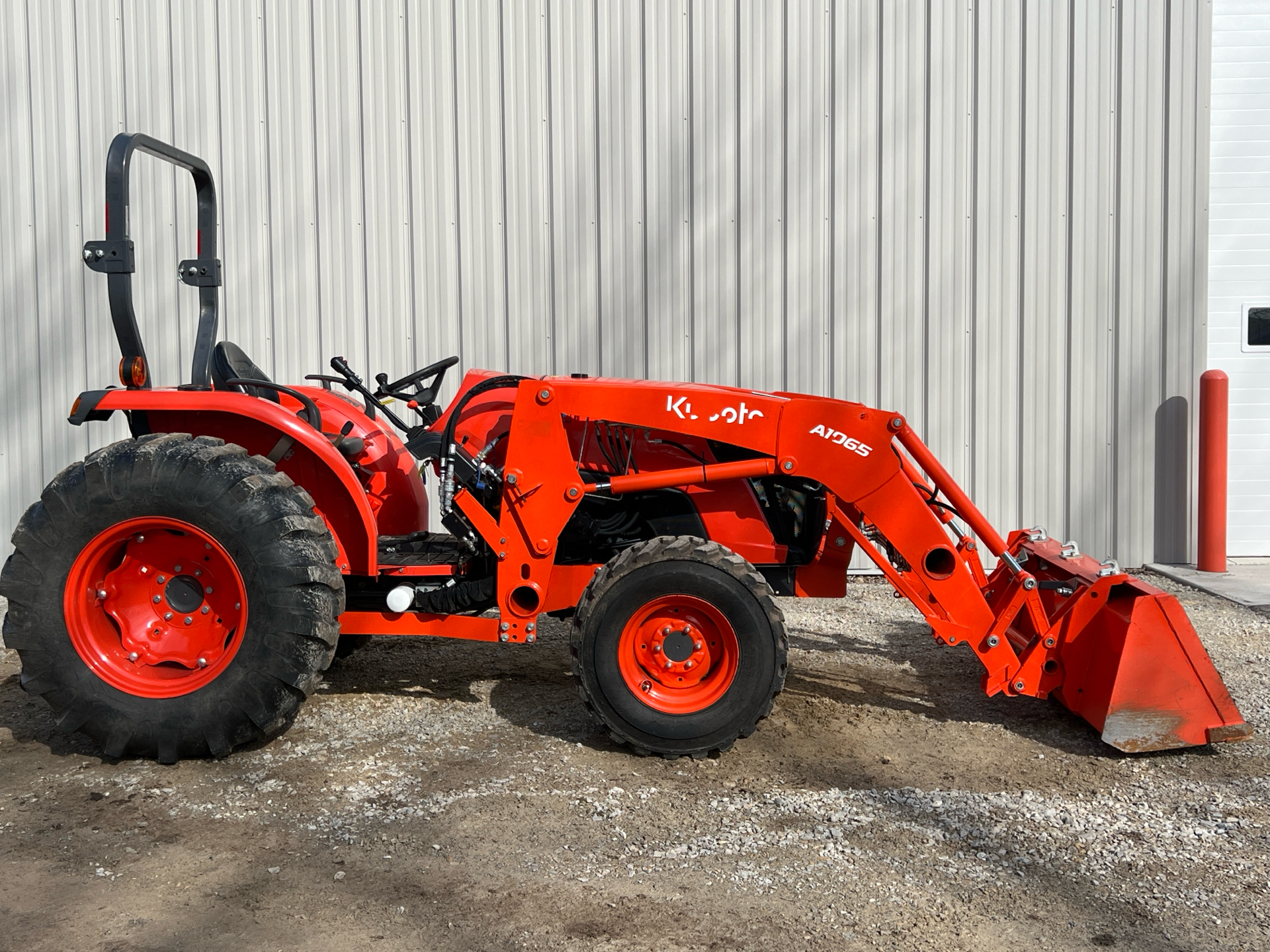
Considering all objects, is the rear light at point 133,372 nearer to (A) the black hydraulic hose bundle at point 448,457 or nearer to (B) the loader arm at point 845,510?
(A) the black hydraulic hose bundle at point 448,457

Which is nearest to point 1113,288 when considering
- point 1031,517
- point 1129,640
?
point 1031,517

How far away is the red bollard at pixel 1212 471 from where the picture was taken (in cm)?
673

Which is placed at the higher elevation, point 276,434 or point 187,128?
point 187,128

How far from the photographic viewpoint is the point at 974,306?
691 cm

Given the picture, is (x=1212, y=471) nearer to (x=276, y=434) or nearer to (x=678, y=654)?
(x=678, y=654)

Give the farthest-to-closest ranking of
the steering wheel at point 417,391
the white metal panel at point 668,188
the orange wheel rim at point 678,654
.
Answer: the white metal panel at point 668,188
the steering wheel at point 417,391
the orange wheel rim at point 678,654

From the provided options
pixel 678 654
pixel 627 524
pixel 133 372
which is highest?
pixel 133 372

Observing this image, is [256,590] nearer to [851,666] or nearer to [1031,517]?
[851,666]

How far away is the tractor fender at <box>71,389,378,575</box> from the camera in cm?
390

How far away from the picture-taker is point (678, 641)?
3.83 m

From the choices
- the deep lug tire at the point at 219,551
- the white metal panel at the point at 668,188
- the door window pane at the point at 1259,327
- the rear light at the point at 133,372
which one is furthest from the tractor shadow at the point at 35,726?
the door window pane at the point at 1259,327

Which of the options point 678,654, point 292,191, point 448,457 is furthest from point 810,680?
point 292,191

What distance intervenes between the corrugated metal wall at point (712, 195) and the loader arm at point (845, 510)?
2.98 metres

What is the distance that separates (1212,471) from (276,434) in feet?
17.9
